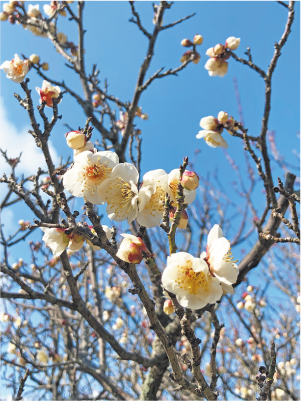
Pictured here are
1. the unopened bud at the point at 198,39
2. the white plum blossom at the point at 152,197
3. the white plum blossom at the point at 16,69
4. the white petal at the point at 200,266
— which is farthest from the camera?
the unopened bud at the point at 198,39

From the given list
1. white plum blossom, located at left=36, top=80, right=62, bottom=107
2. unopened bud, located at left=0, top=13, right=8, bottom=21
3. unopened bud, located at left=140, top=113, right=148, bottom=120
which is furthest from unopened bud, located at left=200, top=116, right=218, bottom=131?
unopened bud, located at left=0, top=13, right=8, bottom=21

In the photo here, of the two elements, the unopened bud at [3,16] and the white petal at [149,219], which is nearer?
the white petal at [149,219]

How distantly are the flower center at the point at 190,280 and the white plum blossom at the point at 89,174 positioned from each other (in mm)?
448

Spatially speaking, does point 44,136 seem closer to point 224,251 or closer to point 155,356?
point 224,251

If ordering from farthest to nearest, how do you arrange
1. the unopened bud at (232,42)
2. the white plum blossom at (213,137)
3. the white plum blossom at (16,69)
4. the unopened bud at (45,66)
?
1. the unopened bud at (45,66)
2. the unopened bud at (232,42)
3. the white plum blossom at (213,137)
4. the white plum blossom at (16,69)

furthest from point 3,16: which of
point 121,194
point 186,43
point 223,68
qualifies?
point 121,194

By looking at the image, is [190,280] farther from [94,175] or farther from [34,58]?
[34,58]

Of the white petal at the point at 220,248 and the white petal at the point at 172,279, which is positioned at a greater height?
the white petal at the point at 220,248

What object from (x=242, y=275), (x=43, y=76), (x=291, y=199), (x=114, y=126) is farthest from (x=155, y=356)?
(x=43, y=76)

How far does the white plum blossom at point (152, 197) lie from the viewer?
3.51 feet

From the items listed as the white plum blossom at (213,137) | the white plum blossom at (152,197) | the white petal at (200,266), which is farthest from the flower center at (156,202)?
the white plum blossom at (213,137)

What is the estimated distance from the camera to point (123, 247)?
3.13 ft

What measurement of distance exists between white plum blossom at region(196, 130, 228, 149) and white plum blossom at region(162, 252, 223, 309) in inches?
61.8

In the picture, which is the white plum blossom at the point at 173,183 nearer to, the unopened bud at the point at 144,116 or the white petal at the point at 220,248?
the white petal at the point at 220,248
